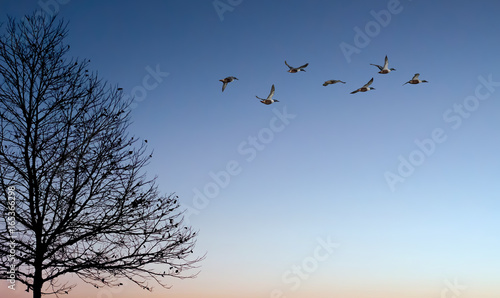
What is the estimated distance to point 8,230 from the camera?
33.9ft

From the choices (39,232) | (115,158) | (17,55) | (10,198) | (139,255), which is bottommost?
(139,255)

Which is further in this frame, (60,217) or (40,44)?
(40,44)

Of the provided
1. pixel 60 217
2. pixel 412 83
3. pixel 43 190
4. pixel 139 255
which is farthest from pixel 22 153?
pixel 412 83

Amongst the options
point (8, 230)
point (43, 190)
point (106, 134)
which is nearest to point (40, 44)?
point (106, 134)

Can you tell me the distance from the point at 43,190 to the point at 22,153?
0.98m

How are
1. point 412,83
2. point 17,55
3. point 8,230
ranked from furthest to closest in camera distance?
point 412,83 → point 17,55 → point 8,230

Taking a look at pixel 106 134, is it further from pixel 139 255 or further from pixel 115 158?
pixel 139 255

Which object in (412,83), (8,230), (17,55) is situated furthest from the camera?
(412,83)

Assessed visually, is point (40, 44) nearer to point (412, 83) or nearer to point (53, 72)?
point (53, 72)

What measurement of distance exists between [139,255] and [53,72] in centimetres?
503

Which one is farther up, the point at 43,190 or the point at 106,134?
the point at 106,134

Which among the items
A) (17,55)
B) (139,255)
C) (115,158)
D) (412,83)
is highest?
(17,55)

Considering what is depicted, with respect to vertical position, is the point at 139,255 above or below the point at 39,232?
below

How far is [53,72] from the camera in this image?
1134cm
